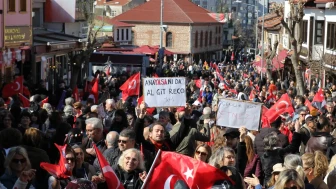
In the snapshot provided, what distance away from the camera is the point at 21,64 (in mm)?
34500

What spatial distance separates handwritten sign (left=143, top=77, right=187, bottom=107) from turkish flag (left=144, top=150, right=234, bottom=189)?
8.47m

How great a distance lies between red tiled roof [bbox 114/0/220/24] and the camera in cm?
8826

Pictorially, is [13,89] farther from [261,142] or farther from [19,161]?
[19,161]

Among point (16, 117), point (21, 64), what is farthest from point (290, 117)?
point (21, 64)

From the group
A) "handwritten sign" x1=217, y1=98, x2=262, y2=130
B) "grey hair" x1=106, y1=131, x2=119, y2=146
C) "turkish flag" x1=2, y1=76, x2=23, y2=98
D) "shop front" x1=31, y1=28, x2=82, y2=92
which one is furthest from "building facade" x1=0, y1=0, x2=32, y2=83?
"grey hair" x1=106, y1=131, x2=119, y2=146

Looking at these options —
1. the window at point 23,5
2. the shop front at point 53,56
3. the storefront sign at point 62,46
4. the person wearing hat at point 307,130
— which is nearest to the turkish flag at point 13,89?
the person wearing hat at point 307,130

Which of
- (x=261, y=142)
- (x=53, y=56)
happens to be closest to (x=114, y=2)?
(x=53, y=56)

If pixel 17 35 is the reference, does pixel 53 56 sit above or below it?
below

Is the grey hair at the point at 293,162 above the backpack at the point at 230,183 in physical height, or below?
above

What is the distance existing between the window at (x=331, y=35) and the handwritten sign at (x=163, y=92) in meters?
23.2

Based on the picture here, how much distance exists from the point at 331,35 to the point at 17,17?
1429cm

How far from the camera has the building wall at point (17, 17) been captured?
3216 cm

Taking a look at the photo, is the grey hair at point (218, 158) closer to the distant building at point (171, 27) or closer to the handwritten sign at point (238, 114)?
the handwritten sign at point (238, 114)

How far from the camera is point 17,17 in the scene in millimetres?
33438
